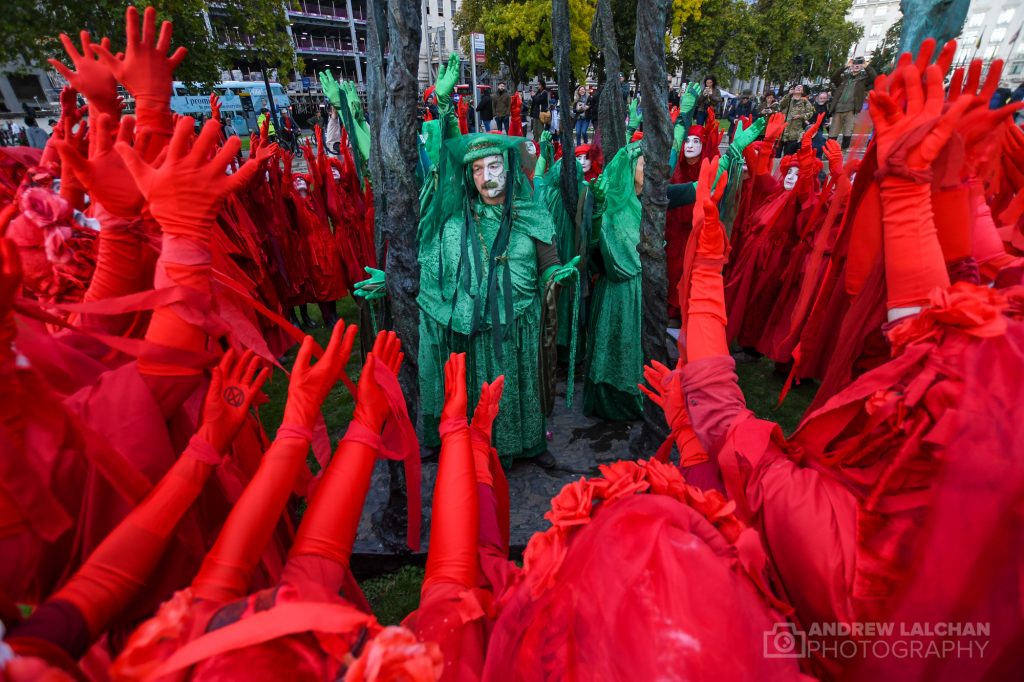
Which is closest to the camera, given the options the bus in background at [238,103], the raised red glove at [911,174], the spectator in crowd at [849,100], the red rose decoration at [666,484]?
the red rose decoration at [666,484]

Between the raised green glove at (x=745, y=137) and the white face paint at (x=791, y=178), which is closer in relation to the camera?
the raised green glove at (x=745, y=137)

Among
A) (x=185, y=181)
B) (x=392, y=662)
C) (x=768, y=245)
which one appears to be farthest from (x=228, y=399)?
(x=768, y=245)

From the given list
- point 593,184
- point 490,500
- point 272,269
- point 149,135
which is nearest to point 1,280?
point 149,135

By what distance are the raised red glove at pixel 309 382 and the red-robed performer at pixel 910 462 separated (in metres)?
1.04

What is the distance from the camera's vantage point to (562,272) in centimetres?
277

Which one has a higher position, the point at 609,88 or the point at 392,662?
the point at 609,88

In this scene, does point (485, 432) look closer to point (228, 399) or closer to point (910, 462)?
point (228, 399)

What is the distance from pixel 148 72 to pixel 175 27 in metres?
7.86

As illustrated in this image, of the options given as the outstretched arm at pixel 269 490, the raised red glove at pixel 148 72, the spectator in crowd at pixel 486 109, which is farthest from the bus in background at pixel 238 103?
the outstretched arm at pixel 269 490

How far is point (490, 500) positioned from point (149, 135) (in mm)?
1558

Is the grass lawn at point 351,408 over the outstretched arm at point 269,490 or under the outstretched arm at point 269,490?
under

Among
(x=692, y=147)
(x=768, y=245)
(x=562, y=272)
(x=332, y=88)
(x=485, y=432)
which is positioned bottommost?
(x=768, y=245)

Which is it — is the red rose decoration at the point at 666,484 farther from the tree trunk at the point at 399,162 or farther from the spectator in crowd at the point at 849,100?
the spectator in crowd at the point at 849,100

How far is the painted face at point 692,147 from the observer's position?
468 centimetres
